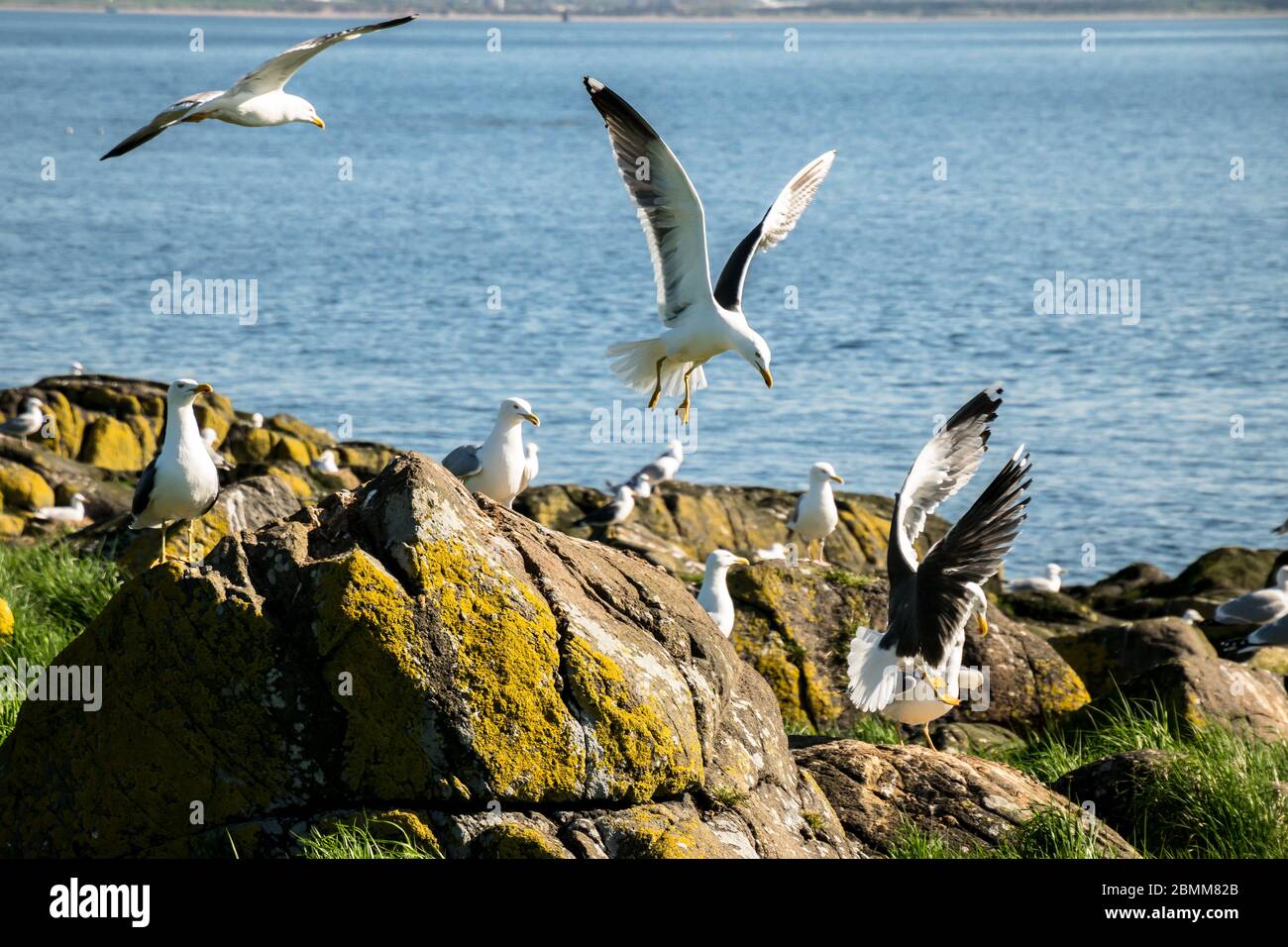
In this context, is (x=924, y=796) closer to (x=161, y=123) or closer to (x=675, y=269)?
(x=675, y=269)

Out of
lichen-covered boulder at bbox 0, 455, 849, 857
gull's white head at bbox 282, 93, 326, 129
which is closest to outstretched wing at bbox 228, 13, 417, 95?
gull's white head at bbox 282, 93, 326, 129

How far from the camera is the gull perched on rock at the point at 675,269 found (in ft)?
27.5

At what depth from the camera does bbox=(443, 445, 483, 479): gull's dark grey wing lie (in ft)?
29.8

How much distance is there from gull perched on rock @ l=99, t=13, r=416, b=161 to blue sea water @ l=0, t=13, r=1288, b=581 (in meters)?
14.0

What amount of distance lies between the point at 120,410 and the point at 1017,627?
13.4 metres

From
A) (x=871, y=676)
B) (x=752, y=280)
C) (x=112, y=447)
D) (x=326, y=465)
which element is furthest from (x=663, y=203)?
(x=752, y=280)

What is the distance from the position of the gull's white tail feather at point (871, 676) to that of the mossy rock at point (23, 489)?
11.0 m

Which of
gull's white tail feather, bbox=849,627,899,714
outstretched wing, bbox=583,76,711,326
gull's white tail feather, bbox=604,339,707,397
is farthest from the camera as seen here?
gull's white tail feather, bbox=604,339,707,397

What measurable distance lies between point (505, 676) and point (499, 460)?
4.00 meters

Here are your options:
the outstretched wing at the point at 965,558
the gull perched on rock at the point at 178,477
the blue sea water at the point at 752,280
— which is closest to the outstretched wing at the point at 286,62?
the gull perched on rock at the point at 178,477

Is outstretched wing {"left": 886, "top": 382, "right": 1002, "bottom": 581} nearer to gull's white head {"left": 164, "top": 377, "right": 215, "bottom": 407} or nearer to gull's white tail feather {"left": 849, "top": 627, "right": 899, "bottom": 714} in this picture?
gull's white tail feather {"left": 849, "top": 627, "right": 899, "bottom": 714}

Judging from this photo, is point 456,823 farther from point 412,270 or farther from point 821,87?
point 821,87

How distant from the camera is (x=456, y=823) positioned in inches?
202

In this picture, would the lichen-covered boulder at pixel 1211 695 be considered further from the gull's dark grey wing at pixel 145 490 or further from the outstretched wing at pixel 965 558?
the gull's dark grey wing at pixel 145 490
